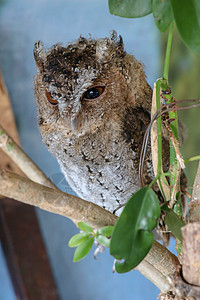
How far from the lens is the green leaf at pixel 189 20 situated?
458 mm

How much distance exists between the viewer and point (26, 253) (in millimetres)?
1760

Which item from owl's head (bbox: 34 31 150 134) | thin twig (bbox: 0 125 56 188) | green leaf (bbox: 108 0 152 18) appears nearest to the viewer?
green leaf (bbox: 108 0 152 18)

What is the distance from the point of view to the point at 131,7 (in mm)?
577

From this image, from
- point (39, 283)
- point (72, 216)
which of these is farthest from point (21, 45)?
point (72, 216)

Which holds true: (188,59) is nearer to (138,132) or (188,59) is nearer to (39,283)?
(138,132)

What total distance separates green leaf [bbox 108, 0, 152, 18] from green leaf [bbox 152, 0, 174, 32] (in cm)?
3

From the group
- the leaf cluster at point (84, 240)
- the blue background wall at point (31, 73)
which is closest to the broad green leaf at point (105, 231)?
the leaf cluster at point (84, 240)

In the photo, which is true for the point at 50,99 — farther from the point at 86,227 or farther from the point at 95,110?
the point at 86,227

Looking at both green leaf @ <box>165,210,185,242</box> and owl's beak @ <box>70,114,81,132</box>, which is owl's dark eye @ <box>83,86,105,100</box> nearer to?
owl's beak @ <box>70,114,81,132</box>

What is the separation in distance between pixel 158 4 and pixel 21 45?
1431mm

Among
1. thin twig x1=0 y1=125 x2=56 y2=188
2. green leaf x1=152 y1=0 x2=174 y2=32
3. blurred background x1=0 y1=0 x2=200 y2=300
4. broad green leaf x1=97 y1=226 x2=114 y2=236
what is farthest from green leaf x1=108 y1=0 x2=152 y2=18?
blurred background x1=0 y1=0 x2=200 y2=300

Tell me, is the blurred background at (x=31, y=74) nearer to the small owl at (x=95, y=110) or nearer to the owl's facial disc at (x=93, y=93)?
the small owl at (x=95, y=110)

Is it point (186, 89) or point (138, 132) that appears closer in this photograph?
point (138, 132)

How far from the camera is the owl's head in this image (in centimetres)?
73
